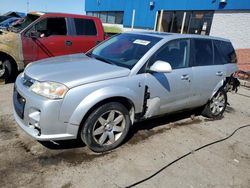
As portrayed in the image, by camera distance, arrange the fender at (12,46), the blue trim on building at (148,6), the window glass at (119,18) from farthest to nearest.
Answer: the window glass at (119,18)
the blue trim on building at (148,6)
the fender at (12,46)

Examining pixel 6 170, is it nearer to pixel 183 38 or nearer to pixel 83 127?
pixel 83 127

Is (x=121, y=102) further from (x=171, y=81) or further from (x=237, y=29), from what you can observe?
(x=237, y=29)

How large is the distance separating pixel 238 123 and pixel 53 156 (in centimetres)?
407

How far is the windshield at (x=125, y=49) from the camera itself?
12.9ft

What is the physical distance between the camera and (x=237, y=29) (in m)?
13.0

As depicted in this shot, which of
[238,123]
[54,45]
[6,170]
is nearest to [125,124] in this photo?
[6,170]

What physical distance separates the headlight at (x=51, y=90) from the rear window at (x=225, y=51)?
140 inches

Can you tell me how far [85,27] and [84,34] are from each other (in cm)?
21

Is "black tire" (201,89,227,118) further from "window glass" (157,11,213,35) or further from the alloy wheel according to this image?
"window glass" (157,11,213,35)

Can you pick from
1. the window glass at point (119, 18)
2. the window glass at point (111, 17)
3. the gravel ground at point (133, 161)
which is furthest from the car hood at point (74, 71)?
the window glass at point (111, 17)

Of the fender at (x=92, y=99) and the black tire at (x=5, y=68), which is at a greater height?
the fender at (x=92, y=99)

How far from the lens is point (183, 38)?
449 cm

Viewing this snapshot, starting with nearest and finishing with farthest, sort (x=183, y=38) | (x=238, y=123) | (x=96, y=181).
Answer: (x=96, y=181), (x=183, y=38), (x=238, y=123)

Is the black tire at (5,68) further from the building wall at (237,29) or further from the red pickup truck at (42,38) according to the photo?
the building wall at (237,29)
